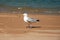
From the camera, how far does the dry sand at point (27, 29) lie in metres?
8.20

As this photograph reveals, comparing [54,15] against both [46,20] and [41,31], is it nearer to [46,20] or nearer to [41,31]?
[46,20]

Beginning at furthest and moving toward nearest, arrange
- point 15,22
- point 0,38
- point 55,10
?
point 55,10 → point 15,22 → point 0,38

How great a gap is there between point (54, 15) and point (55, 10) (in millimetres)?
1527

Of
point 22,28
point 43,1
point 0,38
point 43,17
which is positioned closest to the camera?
point 0,38

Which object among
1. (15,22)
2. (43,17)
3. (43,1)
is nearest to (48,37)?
(15,22)

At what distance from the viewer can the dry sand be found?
8.20 m

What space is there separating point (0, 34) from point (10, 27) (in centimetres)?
103

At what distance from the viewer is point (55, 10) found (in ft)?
44.2

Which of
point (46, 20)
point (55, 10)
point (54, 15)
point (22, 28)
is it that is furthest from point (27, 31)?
point (55, 10)

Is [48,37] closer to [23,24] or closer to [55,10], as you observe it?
[23,24]

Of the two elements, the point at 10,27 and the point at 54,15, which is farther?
the point at 54,15

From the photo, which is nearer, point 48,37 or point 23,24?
point 48,37

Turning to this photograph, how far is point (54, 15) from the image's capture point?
39.3 feet

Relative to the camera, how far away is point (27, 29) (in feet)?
30.2
